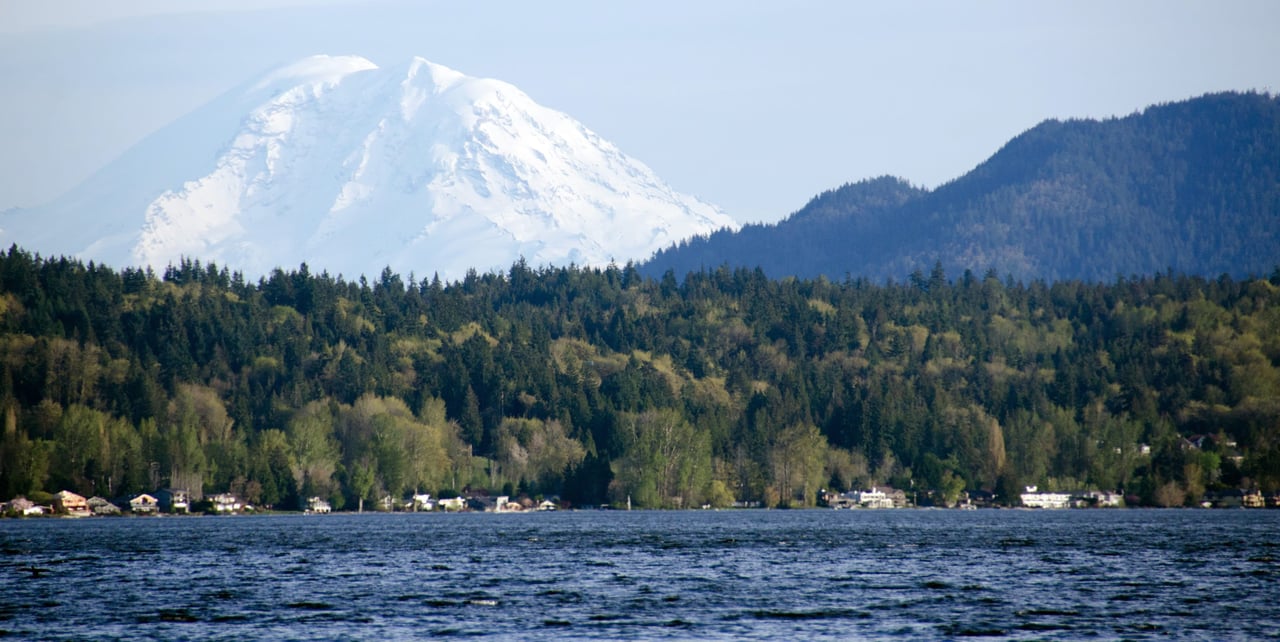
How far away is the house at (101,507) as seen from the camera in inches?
7298

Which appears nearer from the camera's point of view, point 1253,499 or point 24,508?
point 24,508

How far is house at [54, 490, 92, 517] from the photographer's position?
180500mm

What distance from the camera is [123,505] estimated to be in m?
187

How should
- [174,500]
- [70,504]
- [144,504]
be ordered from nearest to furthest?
[70,504] < [144,504] < [174,500]

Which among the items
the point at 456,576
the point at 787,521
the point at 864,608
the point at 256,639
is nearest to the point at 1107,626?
the point at 864,608

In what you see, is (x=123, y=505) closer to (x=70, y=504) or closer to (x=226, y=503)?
(x=70, y=504)

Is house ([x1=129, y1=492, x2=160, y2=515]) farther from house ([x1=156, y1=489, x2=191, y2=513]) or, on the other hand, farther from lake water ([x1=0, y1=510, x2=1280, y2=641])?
lake water ([x1=0, y1=510, x2=1280, y2=641])

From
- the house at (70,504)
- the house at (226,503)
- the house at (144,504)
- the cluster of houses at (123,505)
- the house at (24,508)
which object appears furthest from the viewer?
the house at (226,503)

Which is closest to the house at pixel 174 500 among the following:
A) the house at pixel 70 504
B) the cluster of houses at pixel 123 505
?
A: the cluster of houses at pixel 123 505

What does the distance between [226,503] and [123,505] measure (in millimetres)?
13896

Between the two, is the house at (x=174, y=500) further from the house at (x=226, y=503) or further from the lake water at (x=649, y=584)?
the lake water at (x=649, y=584)

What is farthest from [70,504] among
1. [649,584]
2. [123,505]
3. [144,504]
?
[649,584]

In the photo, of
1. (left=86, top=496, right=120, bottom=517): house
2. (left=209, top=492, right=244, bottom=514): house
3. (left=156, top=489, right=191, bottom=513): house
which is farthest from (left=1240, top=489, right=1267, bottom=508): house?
(left=86, top=496, right=120, bottom=517): house

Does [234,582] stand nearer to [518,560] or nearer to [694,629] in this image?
[518,560]
